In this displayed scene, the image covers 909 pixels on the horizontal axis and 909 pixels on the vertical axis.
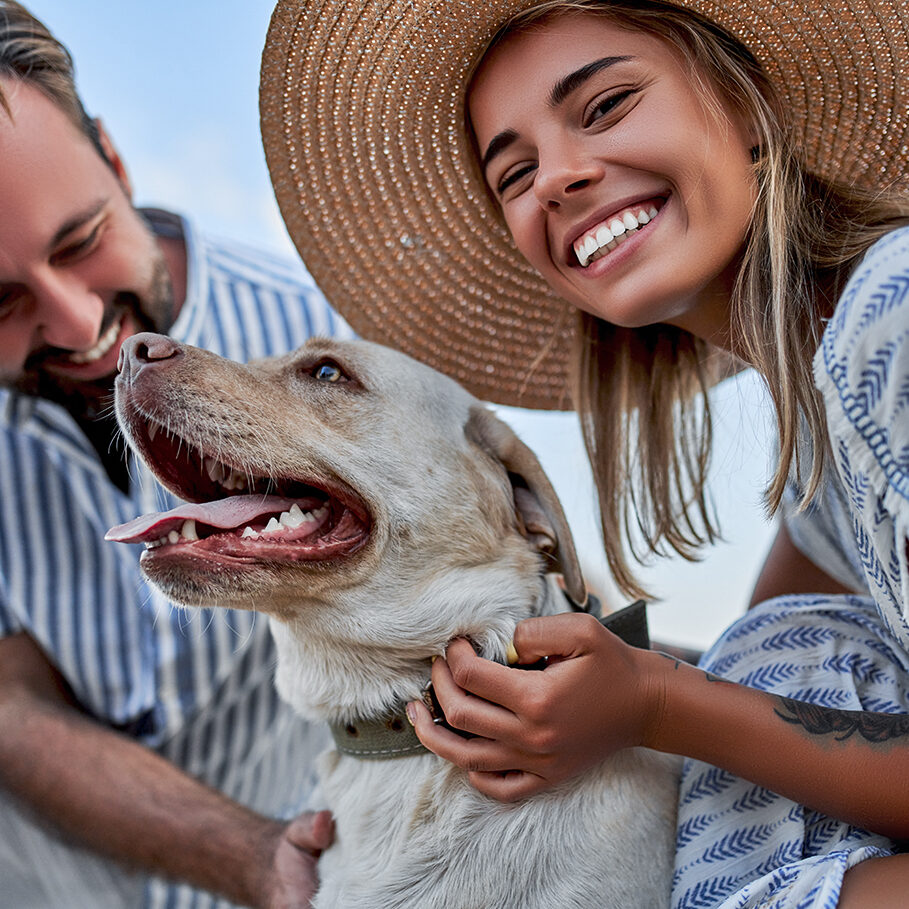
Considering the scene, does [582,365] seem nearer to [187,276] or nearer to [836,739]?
[836,739]

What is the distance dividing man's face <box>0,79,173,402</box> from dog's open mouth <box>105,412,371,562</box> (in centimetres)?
62

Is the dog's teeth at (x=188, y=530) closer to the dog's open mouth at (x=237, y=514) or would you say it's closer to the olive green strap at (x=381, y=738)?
the dog's open mouth at (x=237, y=514)

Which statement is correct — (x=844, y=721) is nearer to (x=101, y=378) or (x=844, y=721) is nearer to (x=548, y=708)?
(x=548, y=708)

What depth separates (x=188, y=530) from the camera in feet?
4.75

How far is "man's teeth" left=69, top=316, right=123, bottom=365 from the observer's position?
6.79ft

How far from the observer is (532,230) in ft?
5.57

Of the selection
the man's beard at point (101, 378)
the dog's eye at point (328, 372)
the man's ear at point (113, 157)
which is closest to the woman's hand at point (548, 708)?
the dog's eye at point (328, 372)

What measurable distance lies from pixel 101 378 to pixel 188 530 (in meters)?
0.87

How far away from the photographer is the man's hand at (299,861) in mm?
1661

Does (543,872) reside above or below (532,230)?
below

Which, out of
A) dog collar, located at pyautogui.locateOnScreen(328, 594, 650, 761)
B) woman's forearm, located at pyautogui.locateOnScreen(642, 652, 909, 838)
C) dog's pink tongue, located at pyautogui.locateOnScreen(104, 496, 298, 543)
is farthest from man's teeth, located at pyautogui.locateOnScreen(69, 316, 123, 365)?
woman's forearm, located at pyautogui.locateOnScreen(642, 652, 909, 838)

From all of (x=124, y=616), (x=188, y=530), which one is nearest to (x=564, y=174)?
(x=188, y=530)

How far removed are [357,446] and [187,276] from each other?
1271mm

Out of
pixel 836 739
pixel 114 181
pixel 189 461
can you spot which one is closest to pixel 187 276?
pixel 114 181
